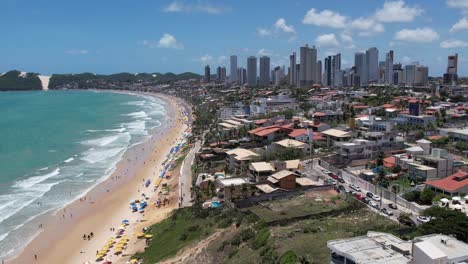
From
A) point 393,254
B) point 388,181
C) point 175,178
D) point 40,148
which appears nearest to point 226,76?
point 40,148

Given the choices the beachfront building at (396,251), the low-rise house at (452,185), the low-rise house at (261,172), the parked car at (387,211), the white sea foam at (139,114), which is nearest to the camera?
the beachfront building at (396,251)

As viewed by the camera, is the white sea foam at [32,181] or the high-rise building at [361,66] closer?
the white sea foam at [32,181]

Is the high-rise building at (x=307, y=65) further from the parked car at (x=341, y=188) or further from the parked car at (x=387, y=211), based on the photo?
the parked car at (x=387, y=211)

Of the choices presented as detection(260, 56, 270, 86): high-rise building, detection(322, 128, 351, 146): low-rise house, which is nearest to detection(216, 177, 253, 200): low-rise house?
detection(322, 128, 351, 146): low-rise house

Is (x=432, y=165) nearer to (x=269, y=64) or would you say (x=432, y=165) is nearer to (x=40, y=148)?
(x=40, y=148)

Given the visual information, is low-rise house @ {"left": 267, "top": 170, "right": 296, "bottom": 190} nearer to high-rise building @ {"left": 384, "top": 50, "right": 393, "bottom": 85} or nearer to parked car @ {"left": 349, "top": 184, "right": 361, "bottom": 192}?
parked car @ {"left": 349, "top": 184, "right": 361, "bottom": 192}

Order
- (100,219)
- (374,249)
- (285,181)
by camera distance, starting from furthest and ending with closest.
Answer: (100,219)
(285,181)
(374,249)

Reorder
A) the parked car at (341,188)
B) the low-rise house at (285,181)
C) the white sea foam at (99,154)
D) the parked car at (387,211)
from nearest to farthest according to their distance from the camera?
the parked car at (387,211), the parked car at (341,188), the low-rise house at (285,181), the white sea foam at (99,154)

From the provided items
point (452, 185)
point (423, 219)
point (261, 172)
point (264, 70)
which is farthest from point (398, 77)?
point (423, 219)

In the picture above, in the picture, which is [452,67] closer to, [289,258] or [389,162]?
[389,162]

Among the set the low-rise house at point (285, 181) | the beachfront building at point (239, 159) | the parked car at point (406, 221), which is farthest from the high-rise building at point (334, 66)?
the parked car at point (406, 221)
